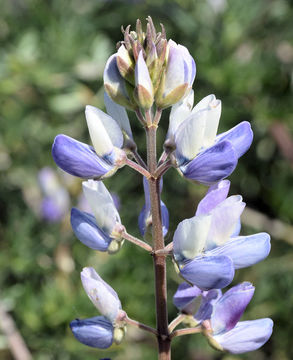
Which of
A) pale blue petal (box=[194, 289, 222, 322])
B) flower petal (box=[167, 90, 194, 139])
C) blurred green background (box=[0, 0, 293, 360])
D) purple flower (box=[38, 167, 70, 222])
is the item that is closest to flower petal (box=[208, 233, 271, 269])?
pale blue petal (box=[194, 289, 222, 322])

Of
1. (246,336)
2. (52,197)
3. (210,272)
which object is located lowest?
(52,197)

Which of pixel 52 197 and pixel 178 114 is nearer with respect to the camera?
pixel 178 114

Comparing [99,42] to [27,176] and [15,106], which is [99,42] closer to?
[15,106]

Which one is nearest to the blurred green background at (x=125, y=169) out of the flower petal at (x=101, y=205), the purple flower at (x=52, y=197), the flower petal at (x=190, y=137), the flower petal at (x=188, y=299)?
the purple flower at (x=52, y=197)

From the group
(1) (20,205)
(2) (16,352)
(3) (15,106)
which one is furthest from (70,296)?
(3) (15,106)

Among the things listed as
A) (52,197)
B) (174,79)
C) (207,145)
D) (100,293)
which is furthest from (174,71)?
(52,197)

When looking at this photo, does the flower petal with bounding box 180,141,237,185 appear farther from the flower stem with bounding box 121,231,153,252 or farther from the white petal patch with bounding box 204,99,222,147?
the flower stem with bounding box 121,231,153,252

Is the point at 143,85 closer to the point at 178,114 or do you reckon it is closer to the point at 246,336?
the point at 178,114
